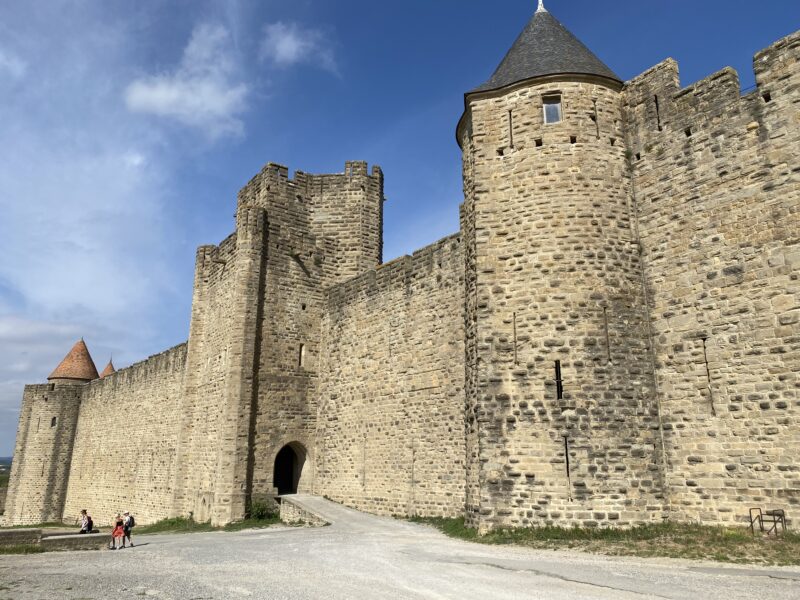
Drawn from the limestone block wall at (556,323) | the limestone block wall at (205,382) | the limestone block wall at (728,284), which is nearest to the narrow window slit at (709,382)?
the limestone block wall at (728,284)

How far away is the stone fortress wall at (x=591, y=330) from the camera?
10297mm

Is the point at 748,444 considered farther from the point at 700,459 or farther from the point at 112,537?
the point at 112,537

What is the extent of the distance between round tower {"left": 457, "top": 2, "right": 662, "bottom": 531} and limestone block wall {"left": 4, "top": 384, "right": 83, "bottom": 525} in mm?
28762

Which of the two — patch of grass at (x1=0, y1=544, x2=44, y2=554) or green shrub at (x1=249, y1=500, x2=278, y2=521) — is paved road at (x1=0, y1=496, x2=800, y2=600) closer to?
patch of grass at (x1=0, y1=544, x2=44, y2=554)

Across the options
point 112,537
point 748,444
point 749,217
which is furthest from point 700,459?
point 112,537

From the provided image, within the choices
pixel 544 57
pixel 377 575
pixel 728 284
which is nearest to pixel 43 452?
pixel 377 575

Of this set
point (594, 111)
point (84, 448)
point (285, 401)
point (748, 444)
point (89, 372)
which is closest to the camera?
point (748, 444)

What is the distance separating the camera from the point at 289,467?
20.8 metres

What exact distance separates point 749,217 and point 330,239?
13207 mm

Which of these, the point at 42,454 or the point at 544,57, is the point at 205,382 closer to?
the point at 544,57

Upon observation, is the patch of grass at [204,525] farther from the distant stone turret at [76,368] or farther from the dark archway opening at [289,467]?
the distant stone turret at [76,368]

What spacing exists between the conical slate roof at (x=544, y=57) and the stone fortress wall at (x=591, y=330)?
0.89ft

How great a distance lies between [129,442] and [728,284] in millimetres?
25032

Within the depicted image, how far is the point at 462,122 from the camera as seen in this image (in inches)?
566
